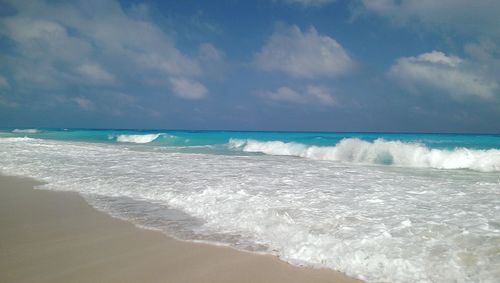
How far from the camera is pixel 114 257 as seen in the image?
359 centimetres

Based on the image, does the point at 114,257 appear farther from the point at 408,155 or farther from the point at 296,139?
the point at 296,139

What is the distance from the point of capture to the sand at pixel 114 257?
3152mm

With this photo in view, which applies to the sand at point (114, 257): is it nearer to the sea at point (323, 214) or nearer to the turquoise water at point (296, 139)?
the sea at point (323, 214)

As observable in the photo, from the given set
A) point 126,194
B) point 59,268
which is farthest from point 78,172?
point 59,268

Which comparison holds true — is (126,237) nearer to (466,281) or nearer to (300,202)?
(300,202)

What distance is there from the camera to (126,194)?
272 inches

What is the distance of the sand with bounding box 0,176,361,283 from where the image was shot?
315cm

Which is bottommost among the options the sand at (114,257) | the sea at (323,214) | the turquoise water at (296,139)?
the sand at (114,257)

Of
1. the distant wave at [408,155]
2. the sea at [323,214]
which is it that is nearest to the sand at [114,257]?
the sea at [323,214]

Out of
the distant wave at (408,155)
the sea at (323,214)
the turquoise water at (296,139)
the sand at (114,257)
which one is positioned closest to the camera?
the sand at (114,257)

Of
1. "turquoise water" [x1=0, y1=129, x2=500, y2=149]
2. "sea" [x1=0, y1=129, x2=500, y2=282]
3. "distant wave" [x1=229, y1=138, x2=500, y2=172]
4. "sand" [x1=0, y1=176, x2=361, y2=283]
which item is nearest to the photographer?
"sand" [x1=0, y1=176, x2=361, y2=283]

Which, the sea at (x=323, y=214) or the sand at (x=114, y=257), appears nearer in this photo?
the sand at (x=114, y=257)

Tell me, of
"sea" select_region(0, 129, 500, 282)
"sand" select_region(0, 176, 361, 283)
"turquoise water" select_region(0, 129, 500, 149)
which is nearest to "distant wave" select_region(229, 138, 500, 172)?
"turquoise water" select_region(0, 129, 500, 149)

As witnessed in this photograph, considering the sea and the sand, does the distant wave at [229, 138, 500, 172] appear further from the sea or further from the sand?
the sand
